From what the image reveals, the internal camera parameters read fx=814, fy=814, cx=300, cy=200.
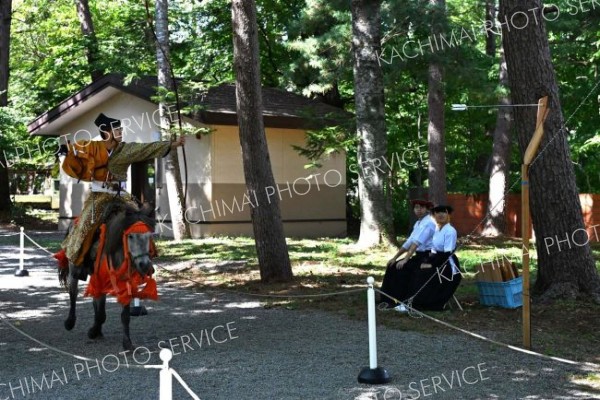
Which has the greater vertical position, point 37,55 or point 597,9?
point 37,55

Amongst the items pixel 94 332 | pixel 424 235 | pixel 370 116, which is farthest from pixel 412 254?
pixel 370 116

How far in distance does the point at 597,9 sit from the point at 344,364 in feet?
59.6

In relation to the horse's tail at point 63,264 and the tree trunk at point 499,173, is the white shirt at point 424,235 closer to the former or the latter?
the horse's tail at point 63,264

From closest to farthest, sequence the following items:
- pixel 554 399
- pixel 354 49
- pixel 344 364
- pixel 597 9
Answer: pixel 554 399 < pixel 344 364 < pixel 354 49 < pixel 597 9

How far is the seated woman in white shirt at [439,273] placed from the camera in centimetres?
1074

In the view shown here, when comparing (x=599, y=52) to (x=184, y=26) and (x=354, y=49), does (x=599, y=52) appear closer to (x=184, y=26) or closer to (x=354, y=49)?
(x=354, y=49)

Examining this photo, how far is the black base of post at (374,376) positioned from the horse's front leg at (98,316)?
3339mm

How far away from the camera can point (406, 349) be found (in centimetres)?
862

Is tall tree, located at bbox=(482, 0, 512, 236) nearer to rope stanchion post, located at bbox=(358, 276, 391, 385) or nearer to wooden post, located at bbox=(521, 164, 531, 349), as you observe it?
wooden post, located at bbox=(521, 164, 531, 349)

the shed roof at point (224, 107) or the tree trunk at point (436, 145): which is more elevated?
the shed roof at point (224, 107)

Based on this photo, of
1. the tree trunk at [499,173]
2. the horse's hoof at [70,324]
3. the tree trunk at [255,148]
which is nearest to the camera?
the horse's hoof at [70,324]

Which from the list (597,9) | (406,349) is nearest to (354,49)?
(597,9)

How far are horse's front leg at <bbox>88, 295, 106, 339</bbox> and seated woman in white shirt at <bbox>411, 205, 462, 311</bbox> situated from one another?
4099 millimetres

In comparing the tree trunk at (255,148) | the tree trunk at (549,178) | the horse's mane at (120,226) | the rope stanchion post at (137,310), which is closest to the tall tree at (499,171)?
the tree trunk at (255,148)
